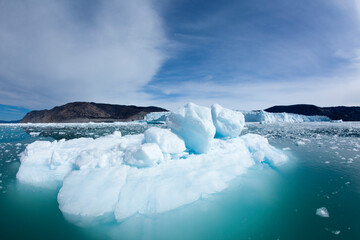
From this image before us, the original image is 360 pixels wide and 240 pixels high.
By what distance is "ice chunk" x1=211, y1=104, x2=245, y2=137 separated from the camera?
680cm

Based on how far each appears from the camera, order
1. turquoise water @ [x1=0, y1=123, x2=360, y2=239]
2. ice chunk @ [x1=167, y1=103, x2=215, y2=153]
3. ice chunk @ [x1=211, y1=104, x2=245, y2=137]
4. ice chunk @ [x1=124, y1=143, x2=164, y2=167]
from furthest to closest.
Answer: ice chunk @ [x1=211, y1=104, x2=245, y2=137], ice chunk @ [x1=167, y1=103, x2=215, y2=153], ice chunk @ [x1=124, y1=143, x2=164, y2=167], turquoise water @ [x1=0, y1=123, x2=360, y2=239]

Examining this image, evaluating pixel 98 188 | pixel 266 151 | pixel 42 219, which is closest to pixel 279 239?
pixel 98 188

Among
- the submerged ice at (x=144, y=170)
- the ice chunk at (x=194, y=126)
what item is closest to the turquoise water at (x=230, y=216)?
the submerged ice at (x=144, y=170)

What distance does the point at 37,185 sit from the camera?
365 centimetres

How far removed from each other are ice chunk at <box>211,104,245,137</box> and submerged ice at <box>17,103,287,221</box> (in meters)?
1.24

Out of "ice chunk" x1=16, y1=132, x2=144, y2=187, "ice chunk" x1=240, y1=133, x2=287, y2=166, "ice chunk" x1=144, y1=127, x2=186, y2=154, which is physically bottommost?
"ice chunk" x1=240, y1=133, x2=287, y2=166

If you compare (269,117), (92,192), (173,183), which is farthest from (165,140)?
(269,117)

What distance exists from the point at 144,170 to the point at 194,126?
6.19 ft

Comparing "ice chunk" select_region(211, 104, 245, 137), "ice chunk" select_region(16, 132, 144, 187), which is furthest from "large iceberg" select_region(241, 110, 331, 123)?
"ice chunk" select_region(16, 132, 144, 187)

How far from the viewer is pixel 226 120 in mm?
6824

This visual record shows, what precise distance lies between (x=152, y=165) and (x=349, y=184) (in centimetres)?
465

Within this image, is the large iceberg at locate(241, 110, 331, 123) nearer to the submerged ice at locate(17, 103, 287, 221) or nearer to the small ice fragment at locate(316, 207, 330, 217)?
the submerged ice at locate(17, 103, 287, 221)

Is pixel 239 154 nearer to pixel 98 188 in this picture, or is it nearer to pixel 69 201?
pixel 98 188

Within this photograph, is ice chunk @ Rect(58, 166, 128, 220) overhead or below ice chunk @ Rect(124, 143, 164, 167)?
below
